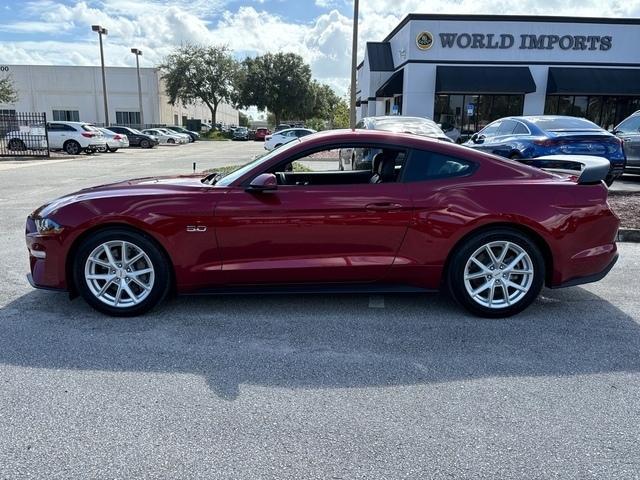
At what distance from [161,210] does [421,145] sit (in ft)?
7.03

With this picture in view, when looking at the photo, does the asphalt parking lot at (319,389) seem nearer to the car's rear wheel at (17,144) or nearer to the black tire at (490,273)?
the black tire at (490,273)

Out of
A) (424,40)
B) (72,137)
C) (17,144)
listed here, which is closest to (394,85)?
(424,40)

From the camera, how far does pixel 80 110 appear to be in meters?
61.1

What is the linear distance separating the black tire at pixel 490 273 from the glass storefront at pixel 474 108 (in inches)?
830

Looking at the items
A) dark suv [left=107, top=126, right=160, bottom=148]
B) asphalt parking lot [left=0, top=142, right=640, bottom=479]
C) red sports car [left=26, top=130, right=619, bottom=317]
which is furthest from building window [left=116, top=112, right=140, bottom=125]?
red sports car [left=26, top=130, right=619, bottom=317]

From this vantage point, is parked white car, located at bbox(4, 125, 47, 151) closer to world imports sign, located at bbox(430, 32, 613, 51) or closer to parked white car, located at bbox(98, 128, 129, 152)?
parked white car, located at bbox(98, 128, 129, 152)

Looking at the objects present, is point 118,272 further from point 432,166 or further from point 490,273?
point 490,273

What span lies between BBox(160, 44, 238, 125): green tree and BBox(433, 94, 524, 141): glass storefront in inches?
1643

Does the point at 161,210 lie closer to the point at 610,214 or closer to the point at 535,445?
the point at 535,445

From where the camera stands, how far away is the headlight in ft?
12.9

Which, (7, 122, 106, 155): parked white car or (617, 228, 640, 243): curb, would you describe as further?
(7, 122, 106, 155): parked white car

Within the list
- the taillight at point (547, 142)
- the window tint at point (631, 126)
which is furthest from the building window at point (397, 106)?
the taillight at point (547, 142)

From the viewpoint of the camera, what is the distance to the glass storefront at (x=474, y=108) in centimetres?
2395

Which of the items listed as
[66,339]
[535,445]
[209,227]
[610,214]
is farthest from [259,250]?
[610,214]
